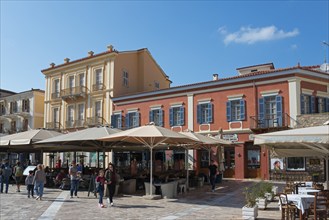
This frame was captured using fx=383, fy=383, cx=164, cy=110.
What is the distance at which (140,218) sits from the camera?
396 inches

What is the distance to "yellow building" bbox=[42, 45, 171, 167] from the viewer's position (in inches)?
1341

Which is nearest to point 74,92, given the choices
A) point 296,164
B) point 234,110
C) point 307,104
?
point 234,110

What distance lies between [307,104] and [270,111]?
2292 millimetres

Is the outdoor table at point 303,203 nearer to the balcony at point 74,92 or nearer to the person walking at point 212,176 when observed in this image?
the person walking at point 212,176

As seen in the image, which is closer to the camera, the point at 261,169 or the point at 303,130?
the point at 303,130

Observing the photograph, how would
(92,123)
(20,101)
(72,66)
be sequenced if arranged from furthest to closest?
(20,101) < (72,66) < (92,123)

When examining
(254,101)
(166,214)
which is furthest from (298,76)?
(166,214)

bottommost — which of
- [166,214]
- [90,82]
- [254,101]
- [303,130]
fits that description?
[166,214]

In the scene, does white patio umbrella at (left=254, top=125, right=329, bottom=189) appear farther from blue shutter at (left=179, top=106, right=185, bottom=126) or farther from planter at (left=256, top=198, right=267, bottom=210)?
blue shutter at (left=179, top=106, right=185, bottom=126)

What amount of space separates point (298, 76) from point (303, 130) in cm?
1633

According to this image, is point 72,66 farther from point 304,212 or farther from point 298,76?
point 304,212

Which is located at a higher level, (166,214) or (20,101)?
(20,101)

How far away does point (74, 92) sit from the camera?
120 ft

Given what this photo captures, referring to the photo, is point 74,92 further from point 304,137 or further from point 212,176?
point 304,137
